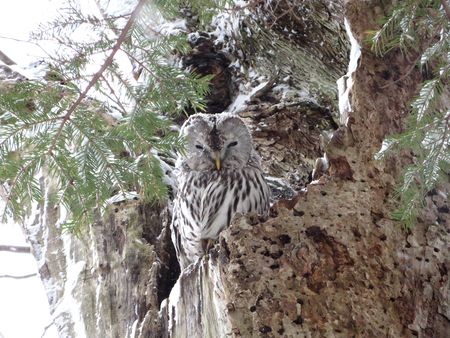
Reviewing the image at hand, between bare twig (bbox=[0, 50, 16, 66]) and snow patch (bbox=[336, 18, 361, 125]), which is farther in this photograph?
bare twig (bbox=[0, 50, 16, 66])

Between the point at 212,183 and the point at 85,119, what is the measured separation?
93 centimetres

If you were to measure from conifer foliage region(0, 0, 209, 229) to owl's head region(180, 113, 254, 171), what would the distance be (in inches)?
22.8

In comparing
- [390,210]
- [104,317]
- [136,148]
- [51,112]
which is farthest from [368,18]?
[104,317]

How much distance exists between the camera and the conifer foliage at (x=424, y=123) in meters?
2.38


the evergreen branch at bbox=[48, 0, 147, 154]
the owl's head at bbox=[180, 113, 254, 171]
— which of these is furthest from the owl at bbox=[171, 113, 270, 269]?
the evergreen branch at bbox=[48, 0, 147, 154]

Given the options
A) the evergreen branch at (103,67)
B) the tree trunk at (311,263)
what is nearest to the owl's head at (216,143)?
the tree trunk at (311,263)

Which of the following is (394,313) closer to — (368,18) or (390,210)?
(390,210)

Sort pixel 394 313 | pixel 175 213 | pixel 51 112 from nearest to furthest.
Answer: pixel 394 313
pixel 51 112
pixel 175 213

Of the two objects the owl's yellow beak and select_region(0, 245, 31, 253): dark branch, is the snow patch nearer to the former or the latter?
the owl's yellow beak

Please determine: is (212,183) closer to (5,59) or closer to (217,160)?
(217,160)

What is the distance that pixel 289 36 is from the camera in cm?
467

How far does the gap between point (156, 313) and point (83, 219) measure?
530 mm

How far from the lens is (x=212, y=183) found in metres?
3.43

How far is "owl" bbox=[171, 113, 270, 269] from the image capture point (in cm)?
327
